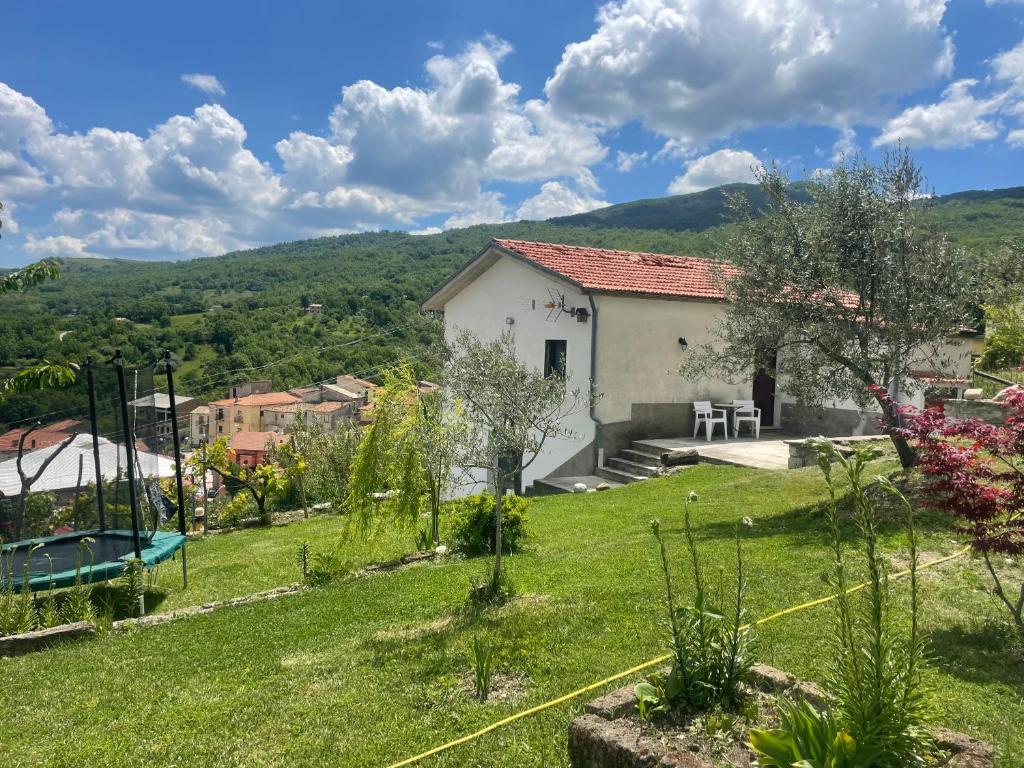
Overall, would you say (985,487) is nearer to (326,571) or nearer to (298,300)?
(326,571)

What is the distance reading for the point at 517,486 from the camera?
16516 mm

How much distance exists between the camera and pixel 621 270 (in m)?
16.9

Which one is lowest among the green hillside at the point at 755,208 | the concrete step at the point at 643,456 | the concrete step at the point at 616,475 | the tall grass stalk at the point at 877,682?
the concrete step at the point at 616,475

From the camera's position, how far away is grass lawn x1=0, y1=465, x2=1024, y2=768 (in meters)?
4.01

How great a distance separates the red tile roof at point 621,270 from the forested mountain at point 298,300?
13.4 m

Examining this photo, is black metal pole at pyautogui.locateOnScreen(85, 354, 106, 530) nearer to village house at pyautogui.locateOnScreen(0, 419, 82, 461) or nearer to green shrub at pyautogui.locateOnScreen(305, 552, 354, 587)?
village house at pyautogui.locateOnScreen(0, 419, 82, 461)

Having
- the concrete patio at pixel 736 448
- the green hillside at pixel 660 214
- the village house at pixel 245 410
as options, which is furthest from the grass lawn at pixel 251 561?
the green hillside at pixel 660 214

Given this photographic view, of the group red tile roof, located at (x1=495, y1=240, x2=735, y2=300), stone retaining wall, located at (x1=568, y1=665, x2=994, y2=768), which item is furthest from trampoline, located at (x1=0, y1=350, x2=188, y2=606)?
red tile roof, located at (x1=495, y1=240, x2=735, y2=300)

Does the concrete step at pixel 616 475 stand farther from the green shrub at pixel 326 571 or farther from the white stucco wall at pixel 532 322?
the green shrub at pixel 326 571

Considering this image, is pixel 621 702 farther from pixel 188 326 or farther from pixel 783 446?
pixel 188 326

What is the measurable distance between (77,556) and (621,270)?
42.3 ft

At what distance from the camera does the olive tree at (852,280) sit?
8.70 metres

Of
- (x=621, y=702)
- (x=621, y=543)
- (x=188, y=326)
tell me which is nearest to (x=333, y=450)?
(x=621, y=543)

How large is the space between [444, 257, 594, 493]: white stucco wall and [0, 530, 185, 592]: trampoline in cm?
769
